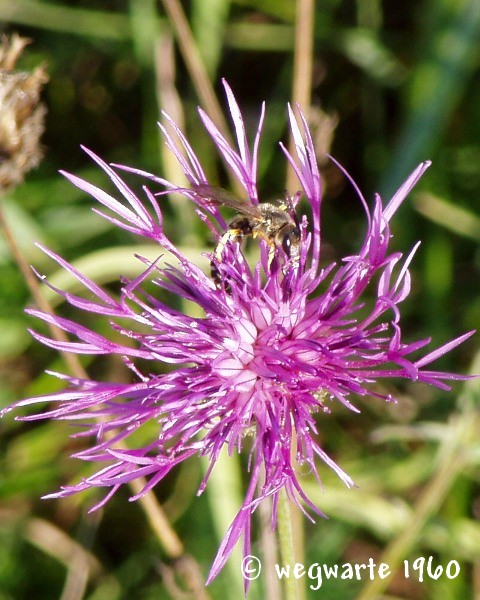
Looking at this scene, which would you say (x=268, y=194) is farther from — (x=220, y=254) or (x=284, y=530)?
(x=284, y=530)

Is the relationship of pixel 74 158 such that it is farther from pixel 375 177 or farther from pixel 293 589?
pixel 293 589

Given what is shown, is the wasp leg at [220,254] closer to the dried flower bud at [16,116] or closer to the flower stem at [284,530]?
the flower stem at [284,530]

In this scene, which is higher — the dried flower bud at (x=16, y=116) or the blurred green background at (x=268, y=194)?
the dried flower bud at (x=16, y=116)

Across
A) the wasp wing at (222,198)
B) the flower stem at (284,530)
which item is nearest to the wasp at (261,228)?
the wasp wing at (222,198)

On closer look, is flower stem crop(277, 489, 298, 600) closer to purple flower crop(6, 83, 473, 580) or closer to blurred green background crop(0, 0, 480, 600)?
purple flower crop(6, 83, 473, 580)

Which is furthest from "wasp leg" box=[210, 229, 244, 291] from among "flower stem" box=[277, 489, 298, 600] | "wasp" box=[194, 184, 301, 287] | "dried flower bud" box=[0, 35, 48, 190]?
"dried flower bud" box=[0, 35, 48, 190]

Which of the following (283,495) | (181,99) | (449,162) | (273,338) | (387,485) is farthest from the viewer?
(181,99)

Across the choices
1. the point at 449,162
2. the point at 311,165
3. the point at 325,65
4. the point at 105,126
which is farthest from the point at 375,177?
the point at 311,165
